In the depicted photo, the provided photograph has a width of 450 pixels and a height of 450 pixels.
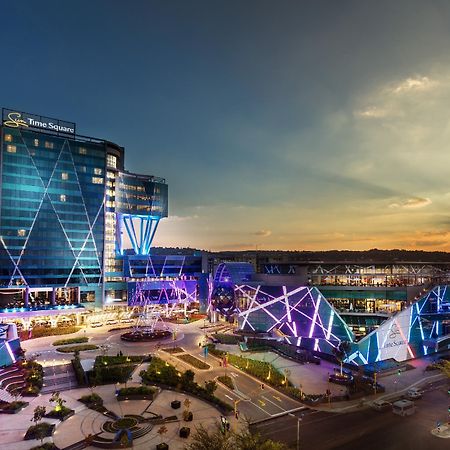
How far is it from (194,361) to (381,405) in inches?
1188

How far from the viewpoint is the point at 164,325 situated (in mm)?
107875

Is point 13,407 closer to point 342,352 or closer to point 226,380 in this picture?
point 226,380

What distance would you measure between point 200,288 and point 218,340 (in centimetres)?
5480

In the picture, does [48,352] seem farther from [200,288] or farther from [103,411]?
[200,288]

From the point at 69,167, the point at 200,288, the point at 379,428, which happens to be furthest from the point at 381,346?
the point at 69,167

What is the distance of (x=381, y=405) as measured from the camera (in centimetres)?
4966

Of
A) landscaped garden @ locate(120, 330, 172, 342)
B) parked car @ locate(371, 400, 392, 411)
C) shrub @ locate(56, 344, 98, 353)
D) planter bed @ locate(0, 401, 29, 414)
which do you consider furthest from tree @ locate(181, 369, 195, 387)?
landscaped garden @ locate(120, 330, 172, 342)

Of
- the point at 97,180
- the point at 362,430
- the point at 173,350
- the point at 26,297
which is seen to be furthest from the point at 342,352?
the point at 97,180

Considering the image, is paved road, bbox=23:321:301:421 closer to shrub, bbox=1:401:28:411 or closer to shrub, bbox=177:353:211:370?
shrub, bbox=177:353:211:370

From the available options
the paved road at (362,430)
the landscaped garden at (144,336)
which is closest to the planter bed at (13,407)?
the paved road at (362,430)

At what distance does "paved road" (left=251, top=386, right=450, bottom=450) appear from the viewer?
39.4 m

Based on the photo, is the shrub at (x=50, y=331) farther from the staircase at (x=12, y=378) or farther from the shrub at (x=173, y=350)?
the staircase at (x=12, y=378)

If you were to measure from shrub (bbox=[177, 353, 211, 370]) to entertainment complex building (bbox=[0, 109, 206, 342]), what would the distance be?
4447cm

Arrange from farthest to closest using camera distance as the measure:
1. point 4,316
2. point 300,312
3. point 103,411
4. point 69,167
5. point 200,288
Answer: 1. point 200,288
2. point 69,167
3. point 4,316
4. point 300,312
5. point 103,411
